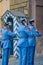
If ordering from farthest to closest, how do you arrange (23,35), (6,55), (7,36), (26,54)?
(6,55) → (7,36) → (26,54) → (23,35)

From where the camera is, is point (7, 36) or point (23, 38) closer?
point (23, 38)

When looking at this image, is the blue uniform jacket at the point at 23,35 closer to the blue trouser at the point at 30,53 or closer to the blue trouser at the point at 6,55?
the blue trouser at the point at 30,53

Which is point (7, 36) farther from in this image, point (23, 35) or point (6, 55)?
point (23, 35)

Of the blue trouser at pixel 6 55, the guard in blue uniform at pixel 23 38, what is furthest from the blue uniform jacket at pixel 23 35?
the blue trouser at pixel 6 55

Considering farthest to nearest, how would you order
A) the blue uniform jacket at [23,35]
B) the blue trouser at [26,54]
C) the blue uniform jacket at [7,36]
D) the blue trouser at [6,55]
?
the blue trouser at [6,55], the blue uniform jacket at [7,36], the blue trouser at [26,54], the blue uniform jacket at [23,35]

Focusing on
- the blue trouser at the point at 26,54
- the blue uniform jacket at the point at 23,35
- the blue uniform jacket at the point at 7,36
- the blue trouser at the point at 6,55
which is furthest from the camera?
the blue trouser at the point at 6,55

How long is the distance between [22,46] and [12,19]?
6088 millimetres

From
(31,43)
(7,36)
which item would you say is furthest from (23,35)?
(7,36)

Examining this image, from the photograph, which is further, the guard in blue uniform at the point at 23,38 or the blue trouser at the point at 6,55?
the blue trouser at the point at 6,55

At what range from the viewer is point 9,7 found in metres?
18.8

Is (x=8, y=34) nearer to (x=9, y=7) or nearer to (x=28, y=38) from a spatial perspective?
(x=28, y=38)

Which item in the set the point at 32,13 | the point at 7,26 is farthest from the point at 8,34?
the point at 32,13

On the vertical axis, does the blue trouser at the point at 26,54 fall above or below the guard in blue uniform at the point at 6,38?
below

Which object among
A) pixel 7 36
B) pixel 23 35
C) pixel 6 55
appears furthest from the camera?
pixel 6 55
